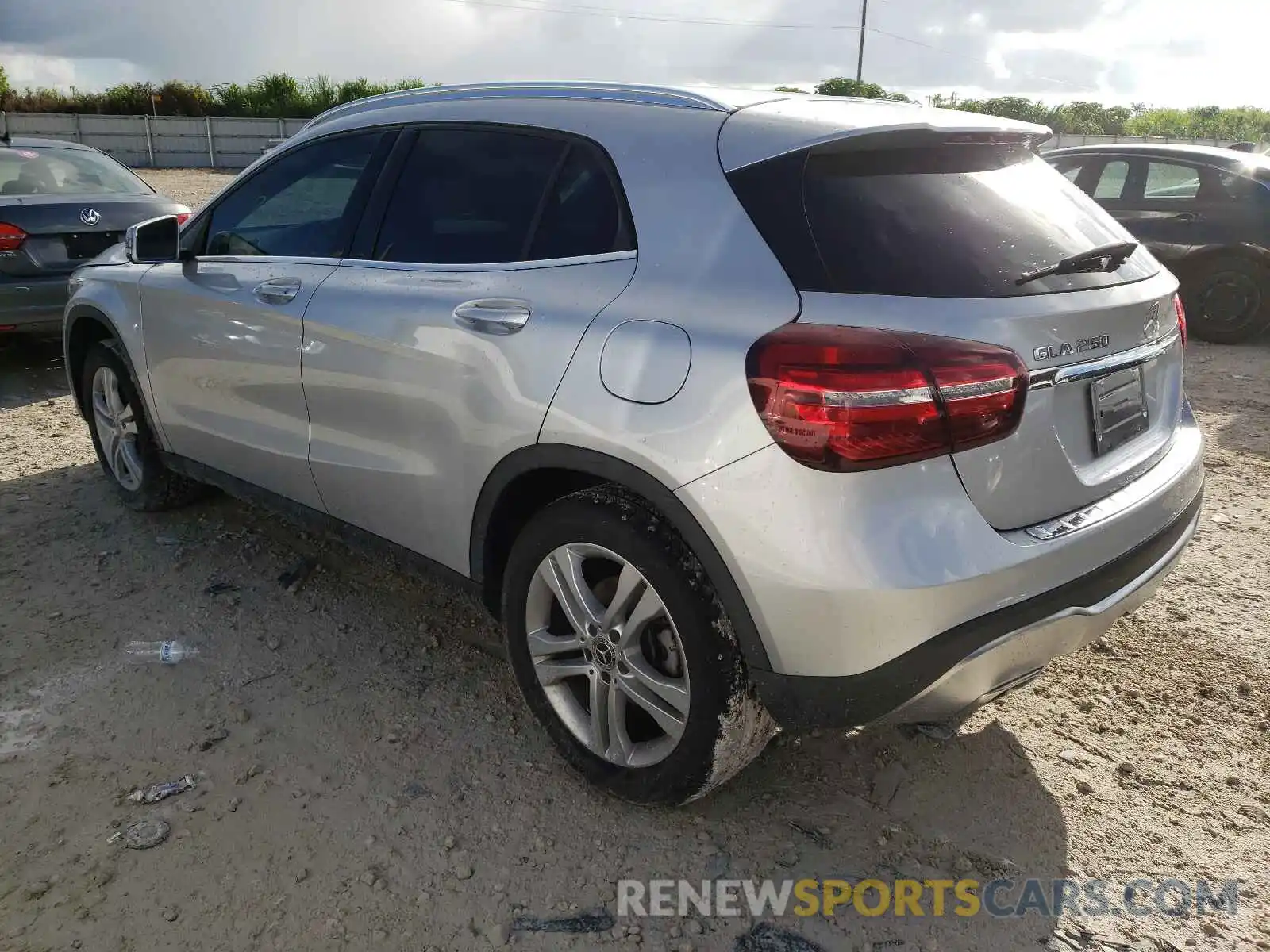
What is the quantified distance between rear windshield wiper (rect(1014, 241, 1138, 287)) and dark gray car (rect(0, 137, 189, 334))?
5.58m

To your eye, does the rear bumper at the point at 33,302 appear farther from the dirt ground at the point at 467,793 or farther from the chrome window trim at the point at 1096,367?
the chrome window trim at the point at 1096,367

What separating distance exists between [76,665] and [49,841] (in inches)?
38.7

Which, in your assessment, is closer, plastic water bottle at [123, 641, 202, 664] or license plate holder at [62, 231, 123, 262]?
plastic water bottle at [123, 641, 202, 664]

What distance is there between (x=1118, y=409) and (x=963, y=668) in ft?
2.66

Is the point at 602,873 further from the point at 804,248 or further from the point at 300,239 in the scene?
the point at 300,239

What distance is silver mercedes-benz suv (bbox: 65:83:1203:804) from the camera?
208 cm

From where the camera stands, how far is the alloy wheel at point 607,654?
245 cm

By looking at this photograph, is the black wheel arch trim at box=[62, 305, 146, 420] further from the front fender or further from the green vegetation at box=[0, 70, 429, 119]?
the green vegetation at box=[0, 70, 429, 119]

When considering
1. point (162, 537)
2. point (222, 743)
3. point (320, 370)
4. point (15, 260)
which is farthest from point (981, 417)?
point (15, 260)

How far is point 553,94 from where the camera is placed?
9.50ft

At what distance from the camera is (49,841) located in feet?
8.39

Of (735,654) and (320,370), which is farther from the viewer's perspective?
(320,370)

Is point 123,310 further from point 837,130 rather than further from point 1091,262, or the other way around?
point 1091,262

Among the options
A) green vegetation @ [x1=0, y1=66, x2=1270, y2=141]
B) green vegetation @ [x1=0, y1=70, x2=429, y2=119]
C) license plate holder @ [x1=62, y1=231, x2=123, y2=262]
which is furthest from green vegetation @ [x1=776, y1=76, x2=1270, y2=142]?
license plate holder @ [x1=62, y1=231, x2=123, y2=262]
